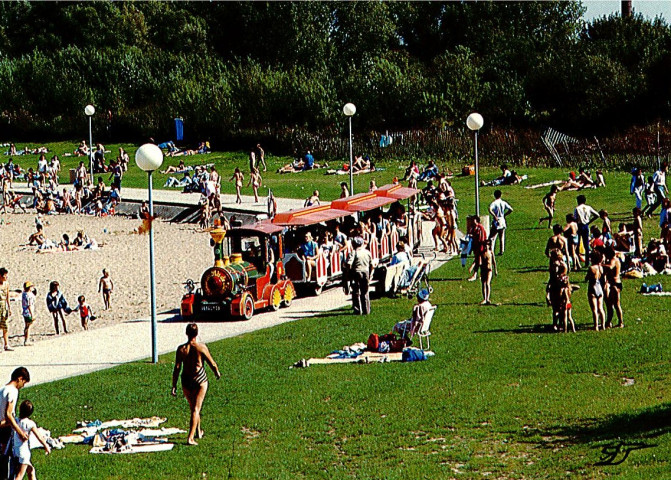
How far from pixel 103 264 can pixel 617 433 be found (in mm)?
25433

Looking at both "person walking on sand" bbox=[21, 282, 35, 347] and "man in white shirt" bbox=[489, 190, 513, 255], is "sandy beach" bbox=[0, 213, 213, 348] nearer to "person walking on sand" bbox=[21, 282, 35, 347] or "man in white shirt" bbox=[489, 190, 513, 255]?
"person walking on sand" bbox=[21, 282, 35, 347]

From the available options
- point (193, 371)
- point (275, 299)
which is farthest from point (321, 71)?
point (193, 371)

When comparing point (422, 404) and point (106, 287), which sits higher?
point (106, 287)

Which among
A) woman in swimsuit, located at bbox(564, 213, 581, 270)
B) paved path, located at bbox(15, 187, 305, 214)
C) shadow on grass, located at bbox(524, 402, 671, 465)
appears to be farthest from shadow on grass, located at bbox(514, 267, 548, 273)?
paved path, located at bbox(15, 187, 305, 214)

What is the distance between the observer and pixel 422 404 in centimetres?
1570

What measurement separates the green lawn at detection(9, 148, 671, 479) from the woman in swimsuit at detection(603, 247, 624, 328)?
0.38 meters

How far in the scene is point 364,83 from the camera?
65.1 metres

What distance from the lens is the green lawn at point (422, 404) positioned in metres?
13.2

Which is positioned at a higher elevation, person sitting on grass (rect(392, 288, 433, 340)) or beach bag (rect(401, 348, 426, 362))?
person sitting on grass (rect(392, 288, 433, 340))

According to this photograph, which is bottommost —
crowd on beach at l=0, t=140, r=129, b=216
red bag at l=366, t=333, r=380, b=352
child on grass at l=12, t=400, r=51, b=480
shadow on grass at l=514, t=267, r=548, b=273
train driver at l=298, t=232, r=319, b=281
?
child on grass at l=12, t=400, r=51, b=480

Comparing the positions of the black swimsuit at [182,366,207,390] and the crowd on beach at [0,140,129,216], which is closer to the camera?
the black swimsuit at [182,366,207,390]

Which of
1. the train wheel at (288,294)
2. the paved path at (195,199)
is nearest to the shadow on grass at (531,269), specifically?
the train wheel at (288,294)

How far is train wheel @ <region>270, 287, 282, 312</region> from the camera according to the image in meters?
25.2

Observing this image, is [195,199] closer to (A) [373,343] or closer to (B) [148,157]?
(B) [148,157]
